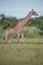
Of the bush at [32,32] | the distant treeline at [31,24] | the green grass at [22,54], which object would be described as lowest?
the green grass at [22,54]

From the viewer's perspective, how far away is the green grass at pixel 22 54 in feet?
6.23

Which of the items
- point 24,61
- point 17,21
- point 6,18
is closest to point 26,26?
point 17,21

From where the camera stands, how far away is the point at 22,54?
76.0 inches

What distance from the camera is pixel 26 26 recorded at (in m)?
1.97

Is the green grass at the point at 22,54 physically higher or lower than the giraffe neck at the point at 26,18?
lower

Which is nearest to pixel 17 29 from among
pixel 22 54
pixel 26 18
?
pixel 26 18

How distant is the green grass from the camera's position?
6.23 ft

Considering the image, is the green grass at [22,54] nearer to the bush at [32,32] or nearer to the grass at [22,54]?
the grass at [22,54]

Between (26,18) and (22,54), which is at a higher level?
(26,18)

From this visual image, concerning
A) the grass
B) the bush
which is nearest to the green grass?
the grass

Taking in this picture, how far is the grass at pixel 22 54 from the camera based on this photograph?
1897 millimetres

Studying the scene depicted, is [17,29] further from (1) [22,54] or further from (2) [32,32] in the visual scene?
(1) [22,54]

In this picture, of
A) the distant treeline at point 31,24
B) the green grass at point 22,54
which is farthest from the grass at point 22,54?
the distant treeline at point 31,24

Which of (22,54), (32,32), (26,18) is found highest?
→ (26,18)
